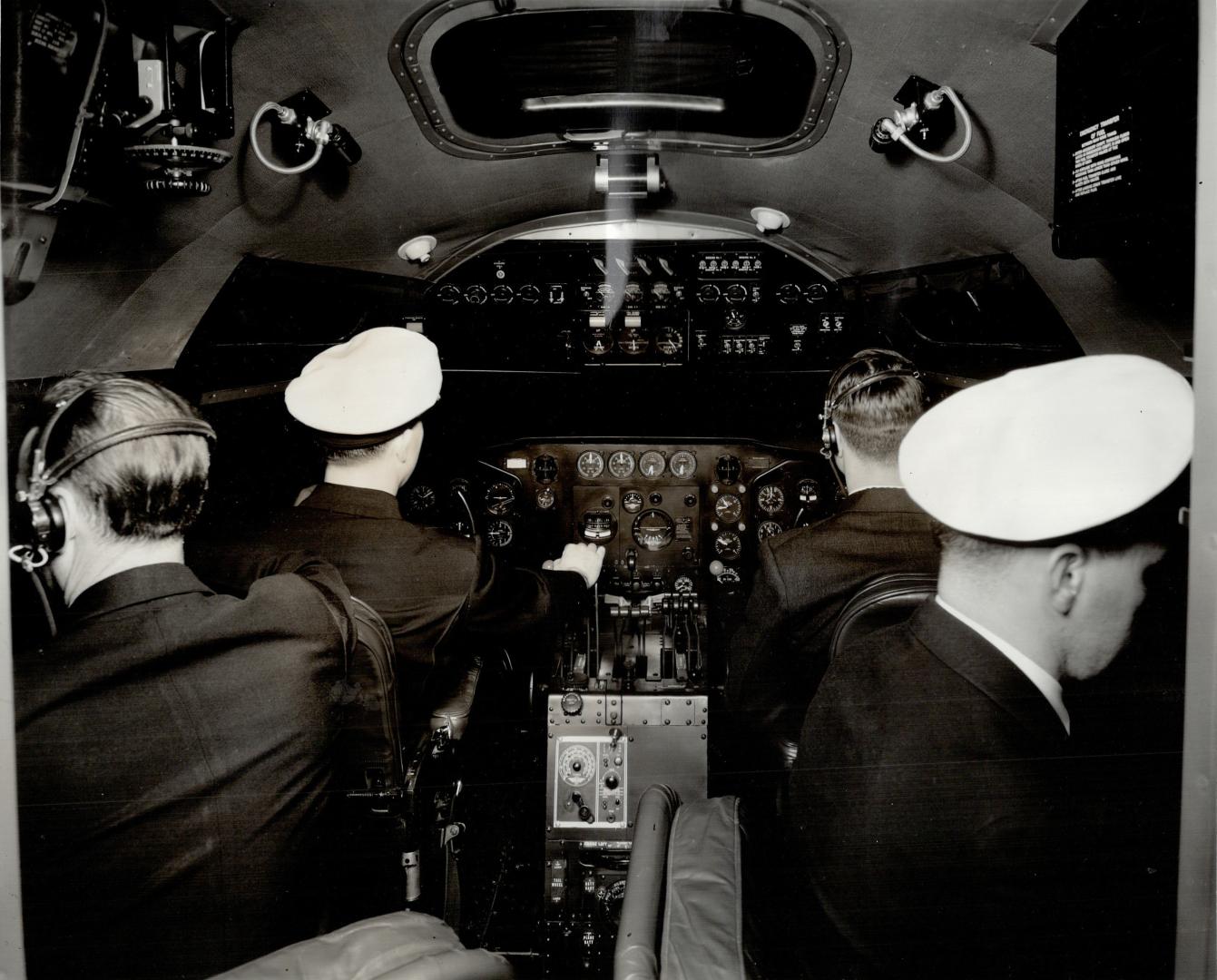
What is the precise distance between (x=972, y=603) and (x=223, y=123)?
1520mm

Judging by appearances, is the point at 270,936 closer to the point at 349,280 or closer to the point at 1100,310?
the point at 349,280

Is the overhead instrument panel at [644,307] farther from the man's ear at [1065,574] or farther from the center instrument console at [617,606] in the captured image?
the man's ear at [1065,574]

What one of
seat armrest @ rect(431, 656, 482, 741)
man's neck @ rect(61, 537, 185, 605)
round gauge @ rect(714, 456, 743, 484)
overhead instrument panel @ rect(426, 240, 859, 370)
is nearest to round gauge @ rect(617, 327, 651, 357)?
overhead instrument panel @ rect(426, 240, 859, 370)

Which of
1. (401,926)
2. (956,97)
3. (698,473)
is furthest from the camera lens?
(698,473)

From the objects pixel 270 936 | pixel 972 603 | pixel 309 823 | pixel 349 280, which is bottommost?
pixel 270 936

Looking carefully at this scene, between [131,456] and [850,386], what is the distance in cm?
128

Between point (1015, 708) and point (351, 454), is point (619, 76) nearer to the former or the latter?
point (351, 454)

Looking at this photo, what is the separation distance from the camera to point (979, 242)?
54.8 inches

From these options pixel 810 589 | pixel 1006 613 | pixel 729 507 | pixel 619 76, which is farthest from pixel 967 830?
pixel 619 76

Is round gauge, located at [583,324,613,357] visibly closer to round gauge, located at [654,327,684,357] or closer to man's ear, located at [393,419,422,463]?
round gauge, located at [654,327,684,357]

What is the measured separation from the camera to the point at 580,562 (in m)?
1.56

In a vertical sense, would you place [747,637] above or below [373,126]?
below

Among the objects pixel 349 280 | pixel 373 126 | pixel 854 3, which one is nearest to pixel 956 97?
pixel 854 3

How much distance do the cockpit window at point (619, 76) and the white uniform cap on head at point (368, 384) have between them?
0.38m
